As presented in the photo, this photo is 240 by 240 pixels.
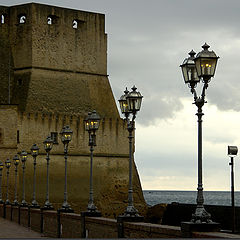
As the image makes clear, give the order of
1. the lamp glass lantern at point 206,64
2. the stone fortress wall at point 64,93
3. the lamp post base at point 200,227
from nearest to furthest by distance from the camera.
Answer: the lamp post base at point 200,227, the lamp glass lantern at point 206,64, the stone fortress wall at point 64,93

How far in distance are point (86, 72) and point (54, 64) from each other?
2904 mm

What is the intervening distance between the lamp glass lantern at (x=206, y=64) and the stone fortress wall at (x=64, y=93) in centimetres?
3536

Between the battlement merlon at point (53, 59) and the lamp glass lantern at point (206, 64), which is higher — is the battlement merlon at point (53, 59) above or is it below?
above

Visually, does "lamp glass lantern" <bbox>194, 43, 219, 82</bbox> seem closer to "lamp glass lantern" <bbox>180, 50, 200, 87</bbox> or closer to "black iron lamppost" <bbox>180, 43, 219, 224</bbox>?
"black iron lamppost" <bbox>180, 43, 219, 224</bbox>

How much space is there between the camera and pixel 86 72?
53250 millimetres

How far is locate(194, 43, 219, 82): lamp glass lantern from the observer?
40.8ft

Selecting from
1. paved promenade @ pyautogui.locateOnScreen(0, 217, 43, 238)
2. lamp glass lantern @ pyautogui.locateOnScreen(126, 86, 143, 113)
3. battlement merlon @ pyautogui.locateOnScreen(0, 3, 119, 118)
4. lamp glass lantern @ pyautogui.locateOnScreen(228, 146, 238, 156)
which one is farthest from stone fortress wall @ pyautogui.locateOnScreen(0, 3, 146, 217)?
lamp glass lantern @ pyautogui.locateOnScreen(126, 86, 143, 113)

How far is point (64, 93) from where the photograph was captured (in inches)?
2045

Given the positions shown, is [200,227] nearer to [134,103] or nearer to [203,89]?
[203,89]

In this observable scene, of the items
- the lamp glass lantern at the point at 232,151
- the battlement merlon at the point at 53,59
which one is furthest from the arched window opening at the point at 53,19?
the lamp glass lantern at the point at 232,151

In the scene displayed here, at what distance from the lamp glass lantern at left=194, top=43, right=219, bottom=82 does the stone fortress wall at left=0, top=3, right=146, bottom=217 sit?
35361 mm

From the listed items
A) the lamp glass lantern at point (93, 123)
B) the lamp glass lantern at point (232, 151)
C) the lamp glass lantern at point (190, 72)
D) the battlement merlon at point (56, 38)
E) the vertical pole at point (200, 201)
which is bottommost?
the vertical pole at point (200, 201)

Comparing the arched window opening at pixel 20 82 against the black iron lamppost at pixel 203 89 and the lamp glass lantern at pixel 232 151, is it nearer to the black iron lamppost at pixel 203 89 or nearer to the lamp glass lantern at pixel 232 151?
the lamp glass lantern at pixel 232 151

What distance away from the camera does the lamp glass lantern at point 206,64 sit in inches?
490
